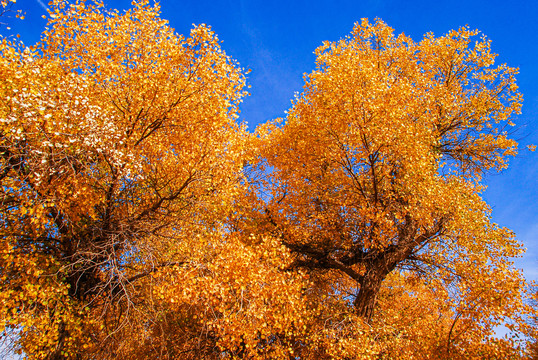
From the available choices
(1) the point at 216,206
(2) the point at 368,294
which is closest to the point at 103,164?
(1) the point at 216,206

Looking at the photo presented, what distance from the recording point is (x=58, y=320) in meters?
9.62

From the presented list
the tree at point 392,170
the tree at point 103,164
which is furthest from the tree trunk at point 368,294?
the tree at point 103,164

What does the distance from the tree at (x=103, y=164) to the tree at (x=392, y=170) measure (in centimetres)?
427

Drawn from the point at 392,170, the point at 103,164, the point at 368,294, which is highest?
the point at 392,170

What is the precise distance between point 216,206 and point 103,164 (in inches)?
182

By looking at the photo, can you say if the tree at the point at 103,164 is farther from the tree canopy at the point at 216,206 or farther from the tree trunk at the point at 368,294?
the tree trunk at the point at 368,294

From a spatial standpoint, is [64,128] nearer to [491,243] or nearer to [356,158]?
[356,158]

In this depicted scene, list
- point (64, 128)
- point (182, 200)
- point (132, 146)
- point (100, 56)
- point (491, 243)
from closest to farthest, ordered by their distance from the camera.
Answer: point (64, 128) → point (132, 146) → point (100, 56) → point (182, 200) → point (491, 243)

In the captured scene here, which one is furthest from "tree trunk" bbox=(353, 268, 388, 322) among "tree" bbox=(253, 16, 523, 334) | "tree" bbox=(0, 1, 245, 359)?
"tree" bbox=(0, 1, 245, 359)

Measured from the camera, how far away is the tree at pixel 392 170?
1241cm

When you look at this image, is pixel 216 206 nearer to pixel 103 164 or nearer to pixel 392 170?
pixel 103 164

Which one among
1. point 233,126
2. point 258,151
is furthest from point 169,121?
point 258,151

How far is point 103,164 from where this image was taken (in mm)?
11352

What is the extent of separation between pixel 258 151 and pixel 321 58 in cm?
612
